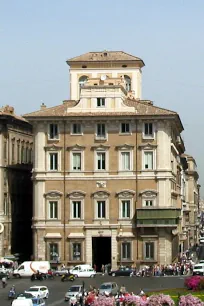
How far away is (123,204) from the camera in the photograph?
10562cm

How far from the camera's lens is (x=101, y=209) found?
10575cm

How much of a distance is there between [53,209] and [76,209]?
88.5 inches

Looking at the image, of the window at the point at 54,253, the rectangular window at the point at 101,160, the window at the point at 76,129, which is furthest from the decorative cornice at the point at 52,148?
the window at the point at 54,253

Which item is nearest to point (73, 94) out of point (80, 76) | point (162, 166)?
point (80, 76)

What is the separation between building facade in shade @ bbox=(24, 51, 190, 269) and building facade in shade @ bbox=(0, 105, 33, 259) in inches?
390

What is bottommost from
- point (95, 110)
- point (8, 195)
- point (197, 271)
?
point (197, 271)

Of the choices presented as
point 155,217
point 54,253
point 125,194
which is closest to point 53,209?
point 54,253

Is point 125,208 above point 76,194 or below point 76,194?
Result: below

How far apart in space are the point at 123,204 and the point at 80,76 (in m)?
26.0

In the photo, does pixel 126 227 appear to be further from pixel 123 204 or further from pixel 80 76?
pixel 80 76

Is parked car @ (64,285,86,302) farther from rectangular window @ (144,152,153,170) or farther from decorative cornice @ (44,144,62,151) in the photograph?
decorative cornice @ (44,144,62,151)

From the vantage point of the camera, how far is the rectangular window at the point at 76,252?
347 feet

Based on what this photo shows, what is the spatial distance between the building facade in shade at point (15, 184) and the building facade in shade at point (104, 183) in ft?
32.5

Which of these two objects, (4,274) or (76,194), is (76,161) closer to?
(76,194)
